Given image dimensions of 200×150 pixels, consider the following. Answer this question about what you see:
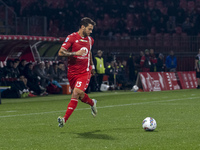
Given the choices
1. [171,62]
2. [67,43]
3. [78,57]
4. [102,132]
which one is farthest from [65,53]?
[171,62]

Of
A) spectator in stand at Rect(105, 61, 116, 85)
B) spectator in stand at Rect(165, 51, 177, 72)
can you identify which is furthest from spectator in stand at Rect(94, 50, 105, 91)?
spectator in stand at Rect(165, 51, 177, 72)

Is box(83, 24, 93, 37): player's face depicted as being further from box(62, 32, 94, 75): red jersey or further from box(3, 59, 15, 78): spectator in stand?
box(3, 59, 15, 78): spectator in stand

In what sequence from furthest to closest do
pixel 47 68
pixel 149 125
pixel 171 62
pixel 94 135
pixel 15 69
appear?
1. pixel 171 62
2. pixel 47 68
3. pixel 15 69
4. pixel 149 125
5. pixel 94 135

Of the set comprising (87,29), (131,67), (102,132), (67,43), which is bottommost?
(131,67)

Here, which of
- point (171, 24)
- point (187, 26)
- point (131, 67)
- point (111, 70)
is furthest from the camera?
point (171, 24)

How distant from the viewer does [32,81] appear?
20.9 meters

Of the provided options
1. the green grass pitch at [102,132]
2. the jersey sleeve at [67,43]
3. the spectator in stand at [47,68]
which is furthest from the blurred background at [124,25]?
the jersey sleeve at [67,43]

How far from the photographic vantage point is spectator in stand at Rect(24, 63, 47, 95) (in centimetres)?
2067

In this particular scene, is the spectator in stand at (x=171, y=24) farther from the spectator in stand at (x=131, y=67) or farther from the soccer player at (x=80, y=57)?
the soccer player at (x=80, y=57)

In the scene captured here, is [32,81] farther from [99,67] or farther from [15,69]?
[99,67]

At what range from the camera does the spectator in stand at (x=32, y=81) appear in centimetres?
2067

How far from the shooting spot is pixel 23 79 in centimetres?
2014

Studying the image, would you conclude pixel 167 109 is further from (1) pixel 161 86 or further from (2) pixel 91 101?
(1) pixel 161 86

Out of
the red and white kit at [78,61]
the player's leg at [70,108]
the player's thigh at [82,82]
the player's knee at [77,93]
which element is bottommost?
the player's leg at [70,108]
